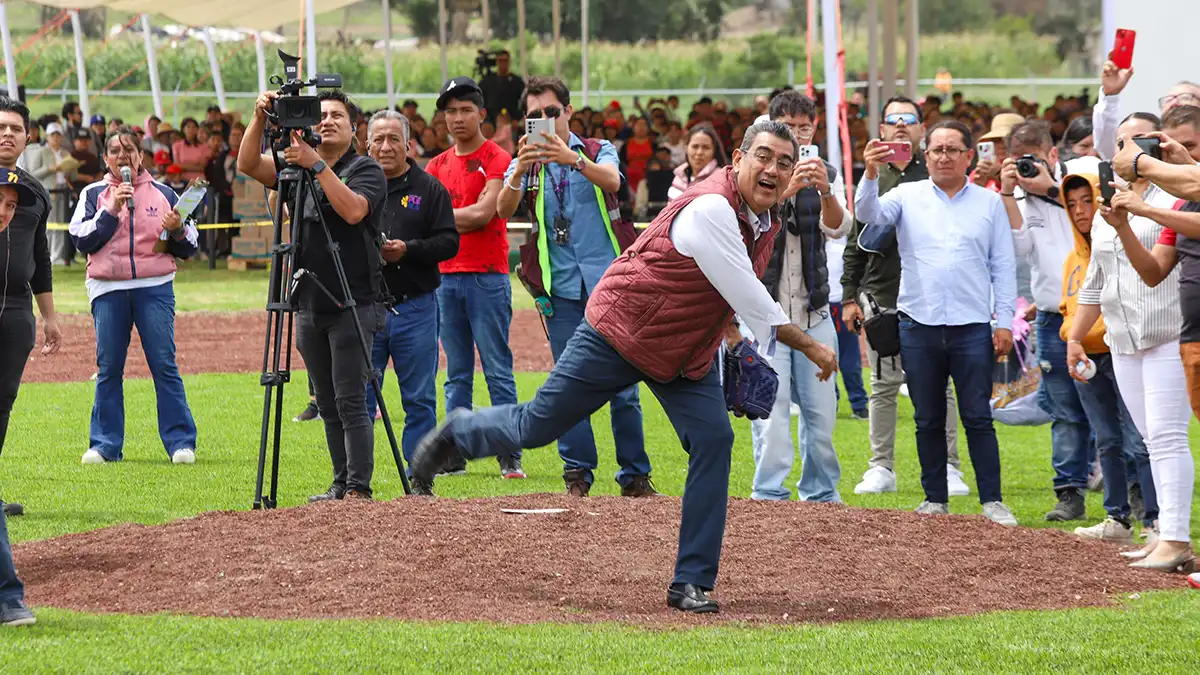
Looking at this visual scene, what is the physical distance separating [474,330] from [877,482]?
2.82 meters

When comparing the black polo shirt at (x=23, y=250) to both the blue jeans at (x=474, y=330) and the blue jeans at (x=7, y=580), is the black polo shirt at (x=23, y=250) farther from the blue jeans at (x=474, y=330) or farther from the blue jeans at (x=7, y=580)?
the blue jeans at (x=474, y=330)

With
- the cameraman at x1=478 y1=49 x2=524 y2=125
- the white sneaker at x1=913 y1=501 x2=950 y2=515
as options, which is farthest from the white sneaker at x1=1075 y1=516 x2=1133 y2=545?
the cameraman at x1=478 y1=49 x2=524 y2=125

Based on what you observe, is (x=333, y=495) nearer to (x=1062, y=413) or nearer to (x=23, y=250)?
(x=23, y=250)

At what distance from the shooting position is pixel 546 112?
933cm

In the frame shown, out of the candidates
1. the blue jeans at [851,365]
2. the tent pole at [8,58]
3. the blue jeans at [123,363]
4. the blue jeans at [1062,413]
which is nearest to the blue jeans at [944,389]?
the blue jeans at [1062,413]

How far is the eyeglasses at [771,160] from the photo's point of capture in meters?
6.61

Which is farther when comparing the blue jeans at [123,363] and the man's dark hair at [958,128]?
the blue jeans at [123,363]

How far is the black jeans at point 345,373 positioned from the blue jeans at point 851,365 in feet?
19.1

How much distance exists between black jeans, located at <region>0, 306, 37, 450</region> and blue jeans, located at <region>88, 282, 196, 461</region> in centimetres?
362

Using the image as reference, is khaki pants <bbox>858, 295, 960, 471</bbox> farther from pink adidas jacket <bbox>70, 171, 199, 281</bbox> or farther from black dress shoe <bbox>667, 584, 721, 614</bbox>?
pink adidas jacket <bbox>70, 171, 199, 281</bbox>

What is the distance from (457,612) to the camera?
21.5 ft

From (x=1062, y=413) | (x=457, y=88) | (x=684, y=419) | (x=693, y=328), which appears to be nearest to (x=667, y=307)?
(x=693, y=328)

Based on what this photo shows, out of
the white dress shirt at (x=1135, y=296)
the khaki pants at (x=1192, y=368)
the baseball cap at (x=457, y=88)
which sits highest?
the baseball cap at (x=457, y=88)

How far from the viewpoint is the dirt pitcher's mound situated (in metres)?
6.74
